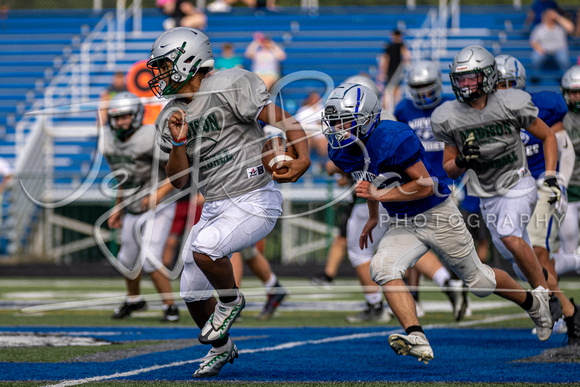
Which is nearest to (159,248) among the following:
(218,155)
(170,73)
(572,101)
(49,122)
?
(218,155)

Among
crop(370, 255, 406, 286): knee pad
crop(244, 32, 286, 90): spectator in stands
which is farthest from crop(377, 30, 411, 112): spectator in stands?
crop(370, 255, 406, 286): knee pad

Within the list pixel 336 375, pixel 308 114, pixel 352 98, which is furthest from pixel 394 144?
pixel 308 114

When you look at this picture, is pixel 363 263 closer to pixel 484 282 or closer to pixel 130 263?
pixel 130 263

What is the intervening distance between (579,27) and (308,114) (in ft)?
21.8

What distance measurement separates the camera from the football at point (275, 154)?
4391 mm

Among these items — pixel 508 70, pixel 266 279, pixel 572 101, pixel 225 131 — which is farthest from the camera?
pixel 266 279

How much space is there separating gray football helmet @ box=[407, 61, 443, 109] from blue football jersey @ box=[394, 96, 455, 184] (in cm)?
8

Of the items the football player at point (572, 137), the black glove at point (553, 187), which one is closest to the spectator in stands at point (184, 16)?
the football player at point (572, 137)

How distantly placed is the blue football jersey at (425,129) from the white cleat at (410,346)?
9.77 ft

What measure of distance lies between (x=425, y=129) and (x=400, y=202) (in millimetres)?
2390

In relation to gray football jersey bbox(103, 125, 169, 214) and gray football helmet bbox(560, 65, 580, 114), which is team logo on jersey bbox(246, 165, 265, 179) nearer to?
gray football jersey bbox(103, 125, 169, 214)

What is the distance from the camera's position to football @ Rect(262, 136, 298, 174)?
4391 millimetres

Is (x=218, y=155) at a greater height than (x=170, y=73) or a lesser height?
lesser

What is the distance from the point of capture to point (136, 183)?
737 centimetres
